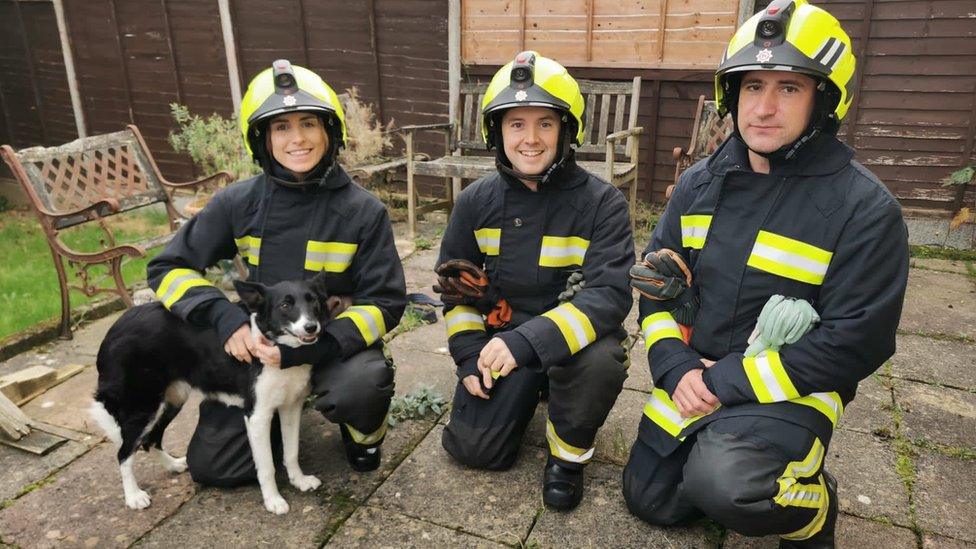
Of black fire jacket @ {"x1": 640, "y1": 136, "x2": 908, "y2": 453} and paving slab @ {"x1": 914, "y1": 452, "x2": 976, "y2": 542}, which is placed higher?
black fire jacket @ {"x1": 640, "y1": 136, "x2": 908, "y2": 453}

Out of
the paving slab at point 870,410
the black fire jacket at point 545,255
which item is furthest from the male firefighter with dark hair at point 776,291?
the paving slab at point 870,410

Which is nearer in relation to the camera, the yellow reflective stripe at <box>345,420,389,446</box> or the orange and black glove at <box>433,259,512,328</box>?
the yellow reflective stripe at <box>345,420,389,446</box>

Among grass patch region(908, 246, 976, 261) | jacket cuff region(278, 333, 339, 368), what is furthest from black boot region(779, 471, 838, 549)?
grass patch region(908, 246, 976, 261)

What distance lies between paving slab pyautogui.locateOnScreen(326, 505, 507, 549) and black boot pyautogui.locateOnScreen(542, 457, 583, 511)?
303 millimetres

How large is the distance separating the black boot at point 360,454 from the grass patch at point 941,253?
217 inches

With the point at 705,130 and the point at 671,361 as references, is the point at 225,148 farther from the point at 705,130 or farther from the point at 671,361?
the point at 671,361

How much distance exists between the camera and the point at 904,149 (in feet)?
20.3

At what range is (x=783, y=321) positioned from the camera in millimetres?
2139

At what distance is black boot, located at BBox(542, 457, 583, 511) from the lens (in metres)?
2.61

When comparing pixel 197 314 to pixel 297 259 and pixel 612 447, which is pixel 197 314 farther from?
pixel 612 447

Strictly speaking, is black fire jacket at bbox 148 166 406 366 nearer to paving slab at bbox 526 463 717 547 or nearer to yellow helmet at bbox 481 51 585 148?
yellow helmet at bbox 481 51 585 148

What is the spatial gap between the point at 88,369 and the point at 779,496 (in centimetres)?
390

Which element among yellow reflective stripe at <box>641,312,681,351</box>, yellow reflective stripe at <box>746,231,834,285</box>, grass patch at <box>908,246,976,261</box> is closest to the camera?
yellow reflective stripe at <box>746,231,834,285</box>

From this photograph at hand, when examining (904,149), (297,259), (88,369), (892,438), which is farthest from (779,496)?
(904,149)
